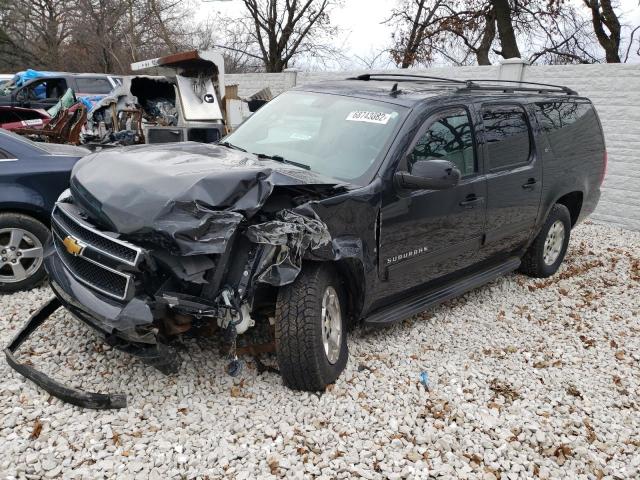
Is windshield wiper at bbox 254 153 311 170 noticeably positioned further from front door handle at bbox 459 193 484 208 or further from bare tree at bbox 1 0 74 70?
bare tree at bbox 1 0 74 70

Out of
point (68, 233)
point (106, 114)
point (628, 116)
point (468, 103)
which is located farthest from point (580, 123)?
point (106, 114)

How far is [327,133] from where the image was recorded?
408cm

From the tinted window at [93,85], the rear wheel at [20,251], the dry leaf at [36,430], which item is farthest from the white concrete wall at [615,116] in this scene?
the tinted window at [93,85]

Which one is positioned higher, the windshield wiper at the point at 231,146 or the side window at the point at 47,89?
the windshield wiper at the point at 231,146

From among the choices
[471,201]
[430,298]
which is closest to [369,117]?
[471,201]

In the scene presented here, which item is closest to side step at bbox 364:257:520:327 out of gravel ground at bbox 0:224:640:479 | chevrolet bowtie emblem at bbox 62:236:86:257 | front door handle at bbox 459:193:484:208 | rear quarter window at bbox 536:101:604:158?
gravel ground at bbox 0:224:640:479

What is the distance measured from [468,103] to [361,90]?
35.5 inches

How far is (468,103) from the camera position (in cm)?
450

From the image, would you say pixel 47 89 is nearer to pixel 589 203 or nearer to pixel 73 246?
pixel 73 246

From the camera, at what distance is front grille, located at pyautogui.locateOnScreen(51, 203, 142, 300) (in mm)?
2875

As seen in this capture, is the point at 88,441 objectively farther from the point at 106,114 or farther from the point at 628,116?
the point at 106,114

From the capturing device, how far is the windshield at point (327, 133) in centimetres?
379

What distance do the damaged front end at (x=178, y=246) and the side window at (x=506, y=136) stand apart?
1.97 metres

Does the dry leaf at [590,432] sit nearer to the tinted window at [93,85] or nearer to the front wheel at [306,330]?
the front wheel at [306,330]
